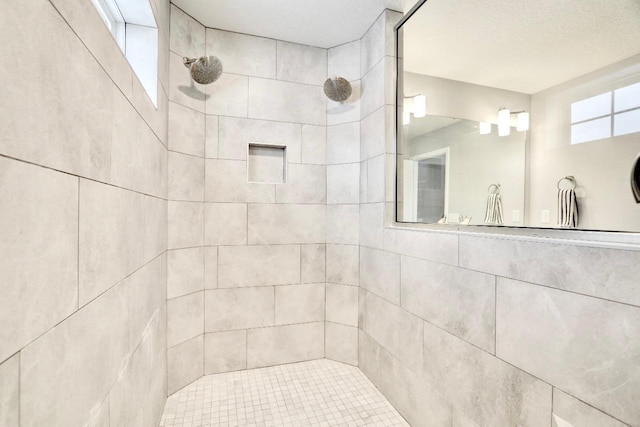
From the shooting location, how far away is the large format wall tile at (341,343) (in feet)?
7.87

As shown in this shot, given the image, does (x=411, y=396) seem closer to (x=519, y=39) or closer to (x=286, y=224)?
(x=286, y=224)

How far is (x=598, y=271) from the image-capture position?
2.82ft

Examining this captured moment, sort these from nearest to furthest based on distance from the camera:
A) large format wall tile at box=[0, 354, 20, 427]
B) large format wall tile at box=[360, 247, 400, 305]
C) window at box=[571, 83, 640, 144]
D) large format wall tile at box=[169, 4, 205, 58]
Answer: large format wall tile at box=[0, 354, 20, 427] → window at box=[571, 83, 640, 144] → large format wall tile at box=[360, 247, 400, 305] → large format wall tile at box=[169, 4, 205, 58]

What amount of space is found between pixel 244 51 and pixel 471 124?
1790 mm

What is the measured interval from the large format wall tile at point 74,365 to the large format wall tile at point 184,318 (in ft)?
3.53

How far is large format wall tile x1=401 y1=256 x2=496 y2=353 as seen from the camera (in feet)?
4.08

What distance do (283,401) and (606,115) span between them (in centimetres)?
219

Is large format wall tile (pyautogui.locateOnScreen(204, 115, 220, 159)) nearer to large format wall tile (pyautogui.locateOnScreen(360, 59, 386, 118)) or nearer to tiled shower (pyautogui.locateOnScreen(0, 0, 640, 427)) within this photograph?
tiled shower (pyautogui.locateOnScreen(0, 0, 640, 427))

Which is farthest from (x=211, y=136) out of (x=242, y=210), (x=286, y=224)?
(x=286, y=224)

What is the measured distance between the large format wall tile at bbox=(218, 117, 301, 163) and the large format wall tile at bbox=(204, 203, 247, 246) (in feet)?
1.29

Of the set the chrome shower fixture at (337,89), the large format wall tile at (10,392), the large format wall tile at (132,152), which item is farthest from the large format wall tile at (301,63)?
the large format wall tile at (10,392)

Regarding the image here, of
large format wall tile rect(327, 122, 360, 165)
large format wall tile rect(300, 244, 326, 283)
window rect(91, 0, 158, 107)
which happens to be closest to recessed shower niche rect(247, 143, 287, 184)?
large format wall tile rect(327, 122, 360, 165)

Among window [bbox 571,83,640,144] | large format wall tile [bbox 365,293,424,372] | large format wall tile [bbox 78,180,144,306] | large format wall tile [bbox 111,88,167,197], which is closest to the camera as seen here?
large format wall tile [bbox 78,180,144,306]

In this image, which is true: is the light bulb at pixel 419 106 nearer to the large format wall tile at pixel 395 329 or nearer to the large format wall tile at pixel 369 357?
the large format wall tile at pixel 395 329
